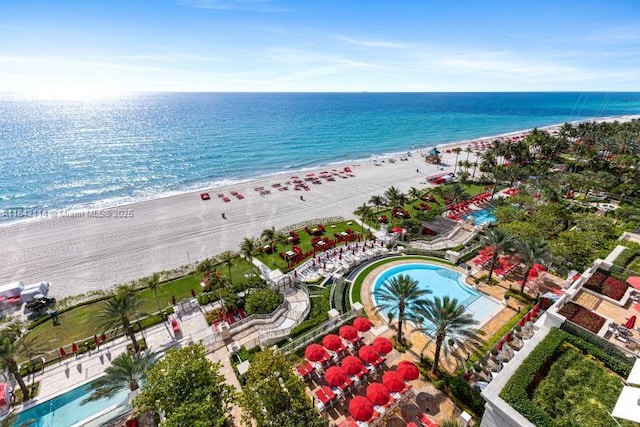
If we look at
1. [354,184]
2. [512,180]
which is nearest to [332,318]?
[354,184]

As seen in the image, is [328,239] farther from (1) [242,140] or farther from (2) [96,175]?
(1) [242,140]

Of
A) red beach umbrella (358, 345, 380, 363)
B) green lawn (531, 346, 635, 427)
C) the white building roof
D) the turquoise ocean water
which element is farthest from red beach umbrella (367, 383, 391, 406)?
the turquoise ocean water

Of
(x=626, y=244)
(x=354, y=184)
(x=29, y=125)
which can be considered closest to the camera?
(x=626, y=244)

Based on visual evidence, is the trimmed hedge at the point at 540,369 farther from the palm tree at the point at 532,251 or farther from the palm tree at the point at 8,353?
the palm tree at the point at 8,353

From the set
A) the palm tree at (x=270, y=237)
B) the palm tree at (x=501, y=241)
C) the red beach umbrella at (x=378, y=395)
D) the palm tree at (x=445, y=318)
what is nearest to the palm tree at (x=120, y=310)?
the palm tree at (x=270, y=237)

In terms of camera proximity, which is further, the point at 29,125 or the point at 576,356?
the point at 29,125

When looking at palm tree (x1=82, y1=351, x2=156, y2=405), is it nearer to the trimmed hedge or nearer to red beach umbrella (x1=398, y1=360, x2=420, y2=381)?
red beach umbrella (x1=398, y1=360, x2=420, y2=381)
